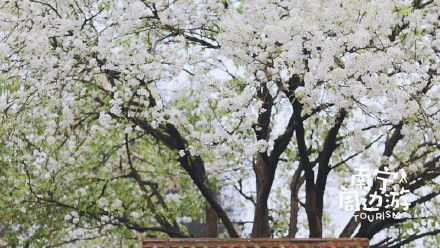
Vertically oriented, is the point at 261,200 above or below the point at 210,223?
below

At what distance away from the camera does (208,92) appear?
907 cm

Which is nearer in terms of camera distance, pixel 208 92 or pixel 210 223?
pixel 208 92

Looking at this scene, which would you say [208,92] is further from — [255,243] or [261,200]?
[261,200]

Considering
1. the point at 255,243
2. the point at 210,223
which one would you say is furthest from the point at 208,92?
the point at 210,223

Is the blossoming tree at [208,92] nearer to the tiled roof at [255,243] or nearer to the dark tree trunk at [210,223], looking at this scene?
the dark tree trunk at [210,223]

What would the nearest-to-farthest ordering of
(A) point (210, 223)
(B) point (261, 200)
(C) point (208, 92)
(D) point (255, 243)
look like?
1. (D) point (255, 243)
2. (C) point (208, 92)
3. (B) point (261, 200)
4. (A) point (210, 223)

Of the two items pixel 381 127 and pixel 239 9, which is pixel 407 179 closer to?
pixel 381 127

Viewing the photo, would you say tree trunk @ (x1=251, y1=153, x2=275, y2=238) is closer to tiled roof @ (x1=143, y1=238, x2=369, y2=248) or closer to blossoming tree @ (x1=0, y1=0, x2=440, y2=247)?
blossoming tree @ (x1=0, y1=0, x2=440, y2=247)

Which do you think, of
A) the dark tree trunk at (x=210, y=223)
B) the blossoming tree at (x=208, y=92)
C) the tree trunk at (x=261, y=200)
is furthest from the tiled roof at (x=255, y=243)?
the dark tree trunk at (x=210, y=223)

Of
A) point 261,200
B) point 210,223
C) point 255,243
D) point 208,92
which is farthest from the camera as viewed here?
point 210,223

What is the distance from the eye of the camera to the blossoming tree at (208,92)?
27.0ft

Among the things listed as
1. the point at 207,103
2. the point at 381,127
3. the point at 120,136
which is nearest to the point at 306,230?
the point at 120,136

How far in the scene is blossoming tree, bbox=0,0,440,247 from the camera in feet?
27.0


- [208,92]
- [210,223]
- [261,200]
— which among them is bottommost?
[261,200]
